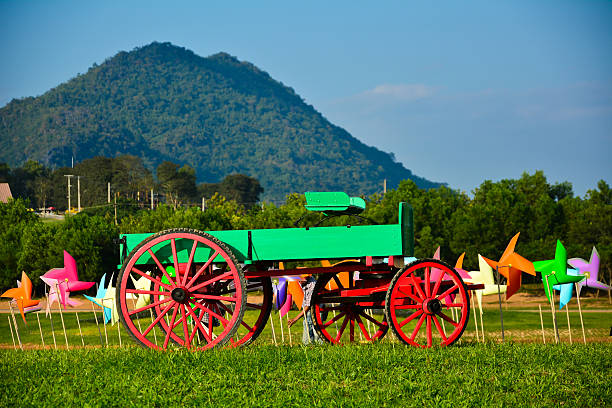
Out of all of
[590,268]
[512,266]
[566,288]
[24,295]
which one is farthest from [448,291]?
[24,295]

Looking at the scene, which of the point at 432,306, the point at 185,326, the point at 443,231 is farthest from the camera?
the point at 443,231

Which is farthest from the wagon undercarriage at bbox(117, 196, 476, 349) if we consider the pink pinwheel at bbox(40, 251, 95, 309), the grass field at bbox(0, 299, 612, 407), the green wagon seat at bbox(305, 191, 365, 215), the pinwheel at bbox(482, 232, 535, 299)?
the pink pinwheel at bbox(40, 251, 95, 309)

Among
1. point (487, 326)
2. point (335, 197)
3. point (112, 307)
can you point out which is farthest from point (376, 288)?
point (487, 326)

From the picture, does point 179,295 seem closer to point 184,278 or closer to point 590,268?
point 184,278

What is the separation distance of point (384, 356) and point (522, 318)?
23.0 m

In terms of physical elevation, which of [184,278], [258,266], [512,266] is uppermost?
[258,266]

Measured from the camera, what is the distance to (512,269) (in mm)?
13344

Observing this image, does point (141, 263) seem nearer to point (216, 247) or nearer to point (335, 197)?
point (216, 247)

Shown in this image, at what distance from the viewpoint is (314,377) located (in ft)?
25.6

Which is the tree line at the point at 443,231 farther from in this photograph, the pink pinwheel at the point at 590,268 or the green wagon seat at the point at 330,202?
the green wagon seat at the point at 330,202

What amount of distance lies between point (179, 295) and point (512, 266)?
6.64 meters

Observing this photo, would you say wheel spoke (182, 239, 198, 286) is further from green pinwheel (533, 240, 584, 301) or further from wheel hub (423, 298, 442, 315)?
green pinwheel (533, 240, 584, 301)

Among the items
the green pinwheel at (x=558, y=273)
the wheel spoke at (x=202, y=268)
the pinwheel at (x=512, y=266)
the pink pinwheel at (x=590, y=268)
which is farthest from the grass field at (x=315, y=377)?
the pink pinwheel at (x=590, y=268)

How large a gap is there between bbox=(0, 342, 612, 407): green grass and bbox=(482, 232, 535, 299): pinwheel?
140 inches
